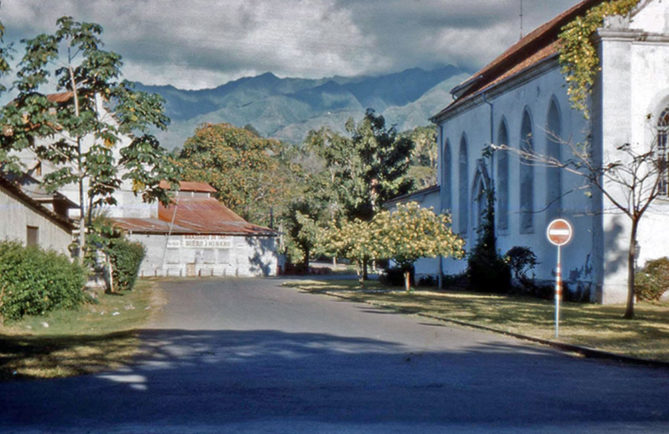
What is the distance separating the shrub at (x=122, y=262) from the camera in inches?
1346

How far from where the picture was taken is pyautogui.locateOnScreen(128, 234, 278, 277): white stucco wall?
5731 centimetres

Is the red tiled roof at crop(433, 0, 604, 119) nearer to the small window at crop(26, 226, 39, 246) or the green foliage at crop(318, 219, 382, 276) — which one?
the green foliage at crop(318, 219, 382, 276)

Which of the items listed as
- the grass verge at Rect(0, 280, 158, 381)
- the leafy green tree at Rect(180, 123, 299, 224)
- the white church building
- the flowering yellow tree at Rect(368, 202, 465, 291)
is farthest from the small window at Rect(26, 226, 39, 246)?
the leafy green tree at Rect(180, 123, 299, 224)

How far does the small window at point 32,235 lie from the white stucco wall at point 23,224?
12 centimetres

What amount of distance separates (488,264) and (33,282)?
69.7 feet

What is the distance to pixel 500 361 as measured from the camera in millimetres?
12547

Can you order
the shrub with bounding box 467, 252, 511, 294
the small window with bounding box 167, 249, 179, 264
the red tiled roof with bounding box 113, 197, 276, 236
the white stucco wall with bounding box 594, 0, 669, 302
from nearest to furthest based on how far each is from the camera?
the white stucco wall with bounding box 594, 0, 669, 302 < the shrub with bounding box 467, 252, 511, 294 < the red tiled roof with bounding box 113, 197, 276, 236 < the small window with bounding box 167, 249, 179, 264

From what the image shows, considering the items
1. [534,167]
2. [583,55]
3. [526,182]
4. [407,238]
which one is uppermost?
[583,55]

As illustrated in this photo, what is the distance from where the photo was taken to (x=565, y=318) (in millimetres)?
20812

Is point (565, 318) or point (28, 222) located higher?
point (28, 222)

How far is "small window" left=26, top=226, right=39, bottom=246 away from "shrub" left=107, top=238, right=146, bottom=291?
607cm

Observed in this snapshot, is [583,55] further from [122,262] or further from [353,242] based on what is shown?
[122,262]

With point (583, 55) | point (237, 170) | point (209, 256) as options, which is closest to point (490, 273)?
point (583, 55)

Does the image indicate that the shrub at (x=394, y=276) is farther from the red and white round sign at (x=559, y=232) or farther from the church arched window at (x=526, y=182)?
the red and white round sign at (x=559, y=232)
